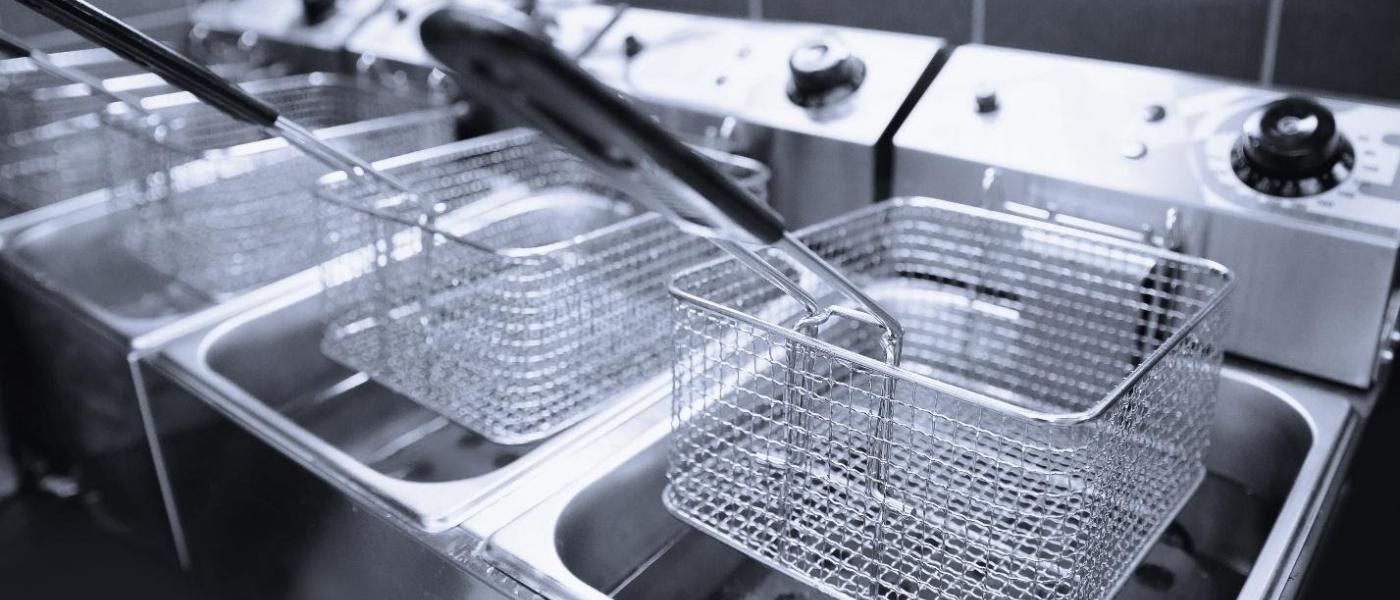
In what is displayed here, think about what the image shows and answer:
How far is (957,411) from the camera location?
1.22m

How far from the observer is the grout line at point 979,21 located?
1.57 metres

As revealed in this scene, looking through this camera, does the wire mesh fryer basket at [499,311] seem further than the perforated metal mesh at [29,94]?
No

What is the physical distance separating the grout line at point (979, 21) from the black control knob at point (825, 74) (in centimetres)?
22

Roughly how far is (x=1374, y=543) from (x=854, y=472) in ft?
2.32

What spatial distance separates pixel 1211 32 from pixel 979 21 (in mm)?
324

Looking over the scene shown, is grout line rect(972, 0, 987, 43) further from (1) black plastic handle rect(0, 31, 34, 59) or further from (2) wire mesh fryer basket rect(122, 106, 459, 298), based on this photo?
(1) black plastic handle rect(0, 31, 34, 59)

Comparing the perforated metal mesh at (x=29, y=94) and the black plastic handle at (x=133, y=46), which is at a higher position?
the black plastic handle at (x=133, y=46)

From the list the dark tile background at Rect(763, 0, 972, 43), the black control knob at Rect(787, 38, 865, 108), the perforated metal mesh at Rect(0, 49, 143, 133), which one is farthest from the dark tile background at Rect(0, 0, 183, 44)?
the black control knob at Rect(787, 38, 865, 108)

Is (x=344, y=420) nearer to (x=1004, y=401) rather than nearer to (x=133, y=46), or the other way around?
(x=133, y=46)

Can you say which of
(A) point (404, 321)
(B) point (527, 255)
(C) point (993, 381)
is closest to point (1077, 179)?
(C) point (993, 381)

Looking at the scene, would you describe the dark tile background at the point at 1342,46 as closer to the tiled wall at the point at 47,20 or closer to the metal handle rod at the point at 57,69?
the metal handle rod at the point at 57,69

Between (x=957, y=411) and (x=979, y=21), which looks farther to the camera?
(x=979, y=21)

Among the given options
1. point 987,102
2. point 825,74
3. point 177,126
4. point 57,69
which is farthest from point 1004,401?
point 177,126

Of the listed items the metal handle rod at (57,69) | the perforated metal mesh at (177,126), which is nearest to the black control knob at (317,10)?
the perforated metal mesh at (177,126)
